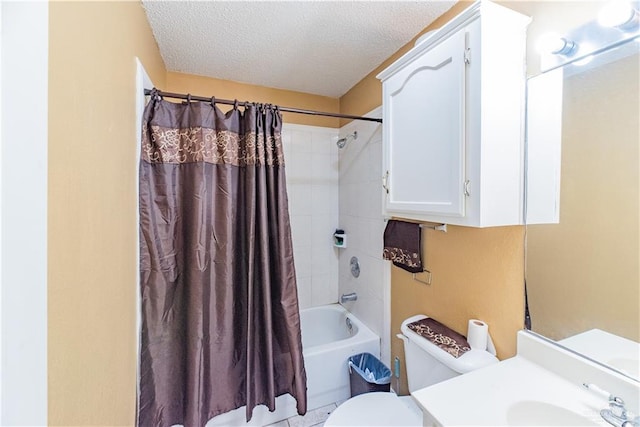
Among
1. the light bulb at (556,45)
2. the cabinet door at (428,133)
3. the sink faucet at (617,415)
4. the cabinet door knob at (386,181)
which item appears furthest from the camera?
the cabinet door knob at (386,181)

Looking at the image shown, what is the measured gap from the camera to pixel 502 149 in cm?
100

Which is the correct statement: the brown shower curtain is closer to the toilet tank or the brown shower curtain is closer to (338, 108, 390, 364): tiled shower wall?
the toilet tank

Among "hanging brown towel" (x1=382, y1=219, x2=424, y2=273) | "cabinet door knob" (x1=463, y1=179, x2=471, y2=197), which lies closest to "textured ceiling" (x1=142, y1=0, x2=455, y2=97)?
"cabinet door knob" (x1=463, y1=179, x2=471, y2=197)

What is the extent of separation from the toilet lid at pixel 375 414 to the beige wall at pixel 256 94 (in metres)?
2.13

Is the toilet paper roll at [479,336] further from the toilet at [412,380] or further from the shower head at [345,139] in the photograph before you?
the shower head at [345,139]

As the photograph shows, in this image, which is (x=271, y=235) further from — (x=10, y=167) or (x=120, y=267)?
(x=10, y=167)

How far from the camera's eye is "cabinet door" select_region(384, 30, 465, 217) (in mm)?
1041

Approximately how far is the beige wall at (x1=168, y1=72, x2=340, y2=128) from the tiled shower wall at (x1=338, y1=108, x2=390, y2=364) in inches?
11.9

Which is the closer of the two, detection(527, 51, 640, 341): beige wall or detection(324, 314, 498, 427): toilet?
detection(527, 51, 640, 341): beige wall

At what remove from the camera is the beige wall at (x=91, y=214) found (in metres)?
0.59

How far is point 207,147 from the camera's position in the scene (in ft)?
4.63

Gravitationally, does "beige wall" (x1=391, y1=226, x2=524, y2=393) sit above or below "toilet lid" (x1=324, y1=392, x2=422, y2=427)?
above

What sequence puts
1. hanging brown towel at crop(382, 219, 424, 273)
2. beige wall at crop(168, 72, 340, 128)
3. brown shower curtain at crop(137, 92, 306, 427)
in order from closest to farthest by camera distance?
brown shower curtain at crop(137, 92, 306, 427) → hanging brown towel at crop(382, 219, 424, 273) → beige wall at crop(168, 72, 340, 128)

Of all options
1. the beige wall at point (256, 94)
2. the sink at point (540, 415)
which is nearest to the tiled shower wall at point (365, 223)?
the beige wall at point (256, 94)
